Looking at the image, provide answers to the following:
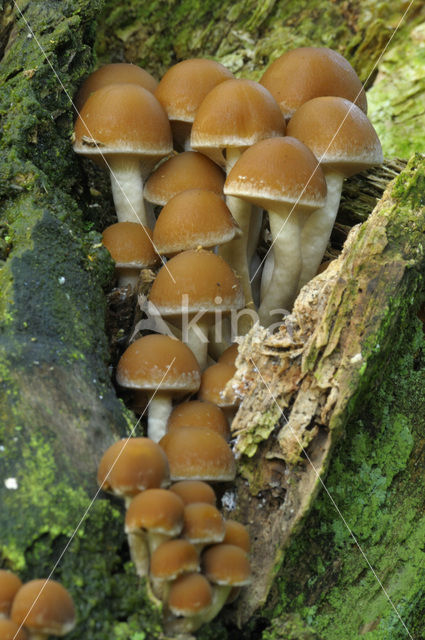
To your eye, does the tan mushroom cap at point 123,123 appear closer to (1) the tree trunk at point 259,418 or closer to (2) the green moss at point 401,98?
(1) the tree trunk at point 259,418

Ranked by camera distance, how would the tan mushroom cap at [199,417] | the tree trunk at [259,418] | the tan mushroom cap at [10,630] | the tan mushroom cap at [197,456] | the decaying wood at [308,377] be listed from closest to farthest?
the tan mushroom cap at [10,630]
the tree trunk at [259,418]
the tan mushroom cap at [197,456]
the decaying wood at [308,377]
the tan mushroom cap at [199,417]

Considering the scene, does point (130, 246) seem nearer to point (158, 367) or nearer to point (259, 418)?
point (158, 367)

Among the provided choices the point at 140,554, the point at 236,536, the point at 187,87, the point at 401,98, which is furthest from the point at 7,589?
the point at 401,98

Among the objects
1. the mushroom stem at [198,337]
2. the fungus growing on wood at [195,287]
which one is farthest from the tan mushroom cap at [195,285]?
the mushroom stem at [198,337]

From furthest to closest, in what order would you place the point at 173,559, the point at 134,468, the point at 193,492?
the point at 193,492, the point at 134,468, the point at 173,559

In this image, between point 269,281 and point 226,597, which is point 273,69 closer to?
point 269,281
